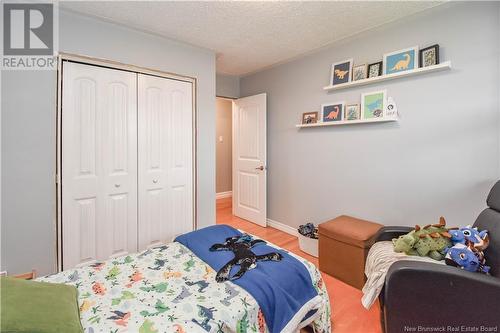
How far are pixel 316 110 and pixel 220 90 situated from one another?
173 cm

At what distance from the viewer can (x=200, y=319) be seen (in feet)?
3.64

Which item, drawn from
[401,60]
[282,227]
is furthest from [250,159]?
[401,60]

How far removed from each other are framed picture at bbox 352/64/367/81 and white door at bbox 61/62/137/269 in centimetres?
237

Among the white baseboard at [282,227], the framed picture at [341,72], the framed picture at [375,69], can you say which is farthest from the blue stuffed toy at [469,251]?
the white baseboard at [282,227]

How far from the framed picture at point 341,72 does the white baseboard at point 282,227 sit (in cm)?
206

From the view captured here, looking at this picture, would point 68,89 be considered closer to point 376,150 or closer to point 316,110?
point 316,110

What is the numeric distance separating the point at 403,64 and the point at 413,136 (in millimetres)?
696

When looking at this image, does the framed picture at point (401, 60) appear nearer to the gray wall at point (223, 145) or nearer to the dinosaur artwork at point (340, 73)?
the dinosaur artwork at point (340, 73)

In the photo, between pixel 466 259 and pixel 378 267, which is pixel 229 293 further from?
pixel 466 259

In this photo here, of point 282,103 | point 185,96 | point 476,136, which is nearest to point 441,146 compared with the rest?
point 476,136

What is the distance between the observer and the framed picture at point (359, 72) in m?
2.64

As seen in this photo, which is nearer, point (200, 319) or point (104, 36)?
point (200, 319)

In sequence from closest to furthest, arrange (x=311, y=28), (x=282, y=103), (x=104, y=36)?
(x=104, y=36), (x=311, y=28), (x=282, y=103)

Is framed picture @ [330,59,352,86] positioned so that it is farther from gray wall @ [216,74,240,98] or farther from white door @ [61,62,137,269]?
white door @ [61,62,137,269]
